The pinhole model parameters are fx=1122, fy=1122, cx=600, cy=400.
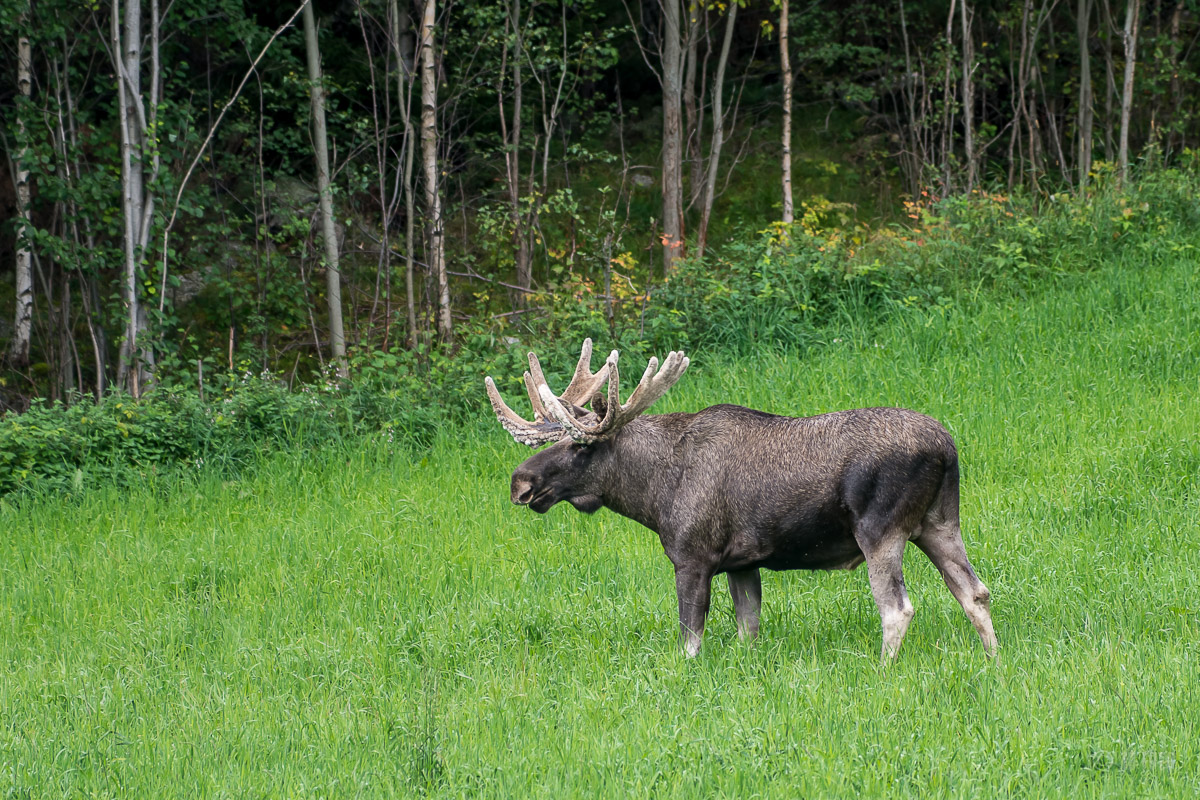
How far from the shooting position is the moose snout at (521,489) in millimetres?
6852

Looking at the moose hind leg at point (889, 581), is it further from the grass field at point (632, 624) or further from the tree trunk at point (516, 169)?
the tree trunk at point (516, 169)

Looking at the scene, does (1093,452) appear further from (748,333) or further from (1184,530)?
(748,333)

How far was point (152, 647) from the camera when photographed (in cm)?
779

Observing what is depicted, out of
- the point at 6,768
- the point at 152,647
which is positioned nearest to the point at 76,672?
the point at 152,647

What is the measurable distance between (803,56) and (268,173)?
1184 centimetres

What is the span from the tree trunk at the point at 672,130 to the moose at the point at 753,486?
12.8 meters

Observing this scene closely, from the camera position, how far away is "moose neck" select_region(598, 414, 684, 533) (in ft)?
22.3

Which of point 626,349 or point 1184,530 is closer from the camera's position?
point 1184,530

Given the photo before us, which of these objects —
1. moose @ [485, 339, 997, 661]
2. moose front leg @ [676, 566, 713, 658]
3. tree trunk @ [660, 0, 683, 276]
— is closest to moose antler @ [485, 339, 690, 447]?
moose @ [485, 339, 997, 661]


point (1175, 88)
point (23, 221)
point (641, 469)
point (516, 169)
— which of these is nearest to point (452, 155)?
point (516, 169)

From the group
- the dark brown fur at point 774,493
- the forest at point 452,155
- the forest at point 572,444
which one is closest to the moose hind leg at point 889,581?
the dark brown fur at point 774,493

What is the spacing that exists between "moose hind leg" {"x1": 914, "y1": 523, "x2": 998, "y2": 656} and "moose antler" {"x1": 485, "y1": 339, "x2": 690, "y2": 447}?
1.76 metres

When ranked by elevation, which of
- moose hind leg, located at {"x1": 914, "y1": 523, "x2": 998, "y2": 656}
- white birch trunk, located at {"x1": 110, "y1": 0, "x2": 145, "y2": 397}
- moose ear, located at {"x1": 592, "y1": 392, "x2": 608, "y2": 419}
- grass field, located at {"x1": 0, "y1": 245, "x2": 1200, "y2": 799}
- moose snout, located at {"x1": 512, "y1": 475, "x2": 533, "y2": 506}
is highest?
white birch trunk, located at {"x1": 110, "y1": 0, "x2": 145, "y2": 397}

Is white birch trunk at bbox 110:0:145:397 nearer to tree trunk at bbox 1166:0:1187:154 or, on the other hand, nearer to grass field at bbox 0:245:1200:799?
grass field at bbox 0:245:1200:799
